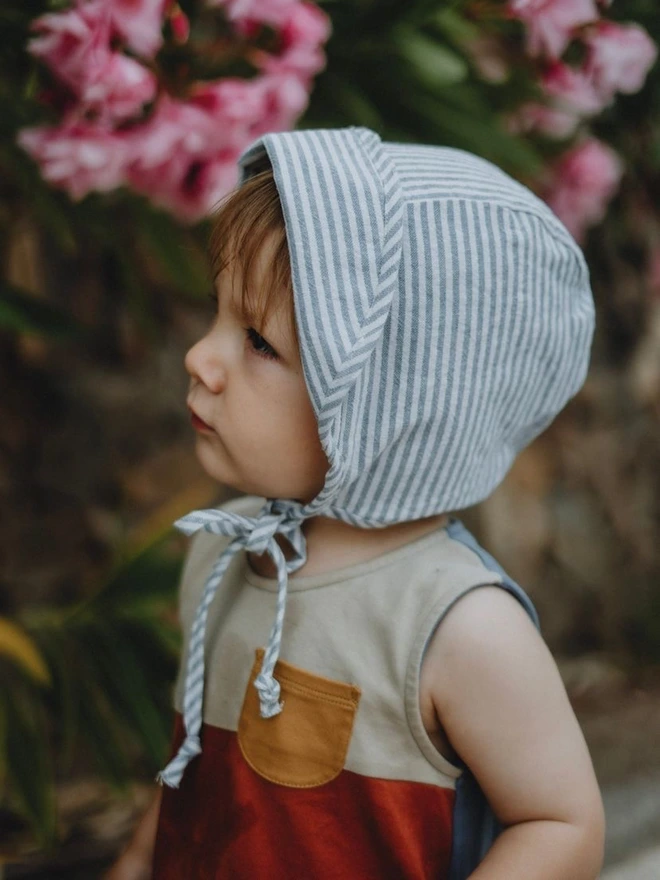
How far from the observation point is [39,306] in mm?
1501

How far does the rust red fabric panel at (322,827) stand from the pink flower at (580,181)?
Result: 47.8 inches

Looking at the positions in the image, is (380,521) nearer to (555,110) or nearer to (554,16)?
(554,16)

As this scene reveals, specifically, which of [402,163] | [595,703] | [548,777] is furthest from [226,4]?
[595,703]

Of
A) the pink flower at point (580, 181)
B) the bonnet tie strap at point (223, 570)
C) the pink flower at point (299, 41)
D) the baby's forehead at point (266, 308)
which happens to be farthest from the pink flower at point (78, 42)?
the pink flower at point (580, 181)

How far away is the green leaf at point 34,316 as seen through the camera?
4.80ft

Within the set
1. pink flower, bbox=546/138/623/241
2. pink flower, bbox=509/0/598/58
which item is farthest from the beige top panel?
pink flower, bbox=546/138/623/241

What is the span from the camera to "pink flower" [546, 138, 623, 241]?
68.0 inches

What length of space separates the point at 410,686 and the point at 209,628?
0.90 feet

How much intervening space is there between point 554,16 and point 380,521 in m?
0.72

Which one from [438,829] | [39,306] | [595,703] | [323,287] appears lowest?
[595,703]

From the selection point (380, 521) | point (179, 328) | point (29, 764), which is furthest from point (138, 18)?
point (179, 328)

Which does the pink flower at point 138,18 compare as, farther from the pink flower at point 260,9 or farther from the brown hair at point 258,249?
the brown hair at point 258,249

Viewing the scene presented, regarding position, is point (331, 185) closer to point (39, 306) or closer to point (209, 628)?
point (209, 628)

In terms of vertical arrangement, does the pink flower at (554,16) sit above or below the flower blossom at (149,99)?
above
